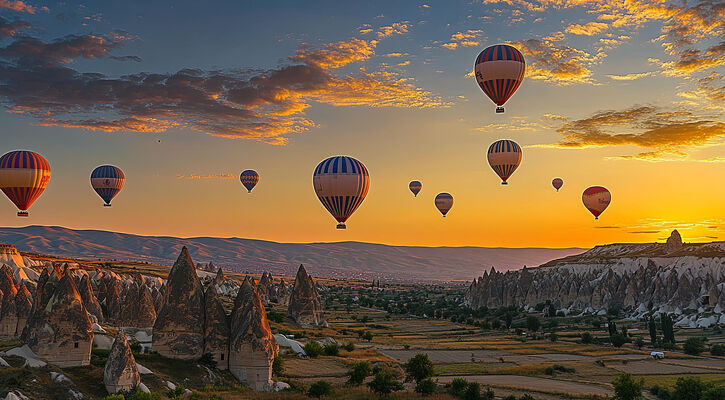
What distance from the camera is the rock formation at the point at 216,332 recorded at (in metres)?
39.5

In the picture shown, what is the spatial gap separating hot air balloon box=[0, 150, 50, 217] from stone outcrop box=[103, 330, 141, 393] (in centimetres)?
4451

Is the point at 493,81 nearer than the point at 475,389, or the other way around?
the point at 475,389

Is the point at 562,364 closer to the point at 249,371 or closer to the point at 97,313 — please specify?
the point at 249,371

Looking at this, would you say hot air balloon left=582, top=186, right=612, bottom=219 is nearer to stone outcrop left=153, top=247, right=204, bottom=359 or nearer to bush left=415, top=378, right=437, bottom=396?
bush left=415, top=378, right=437, bottom=396

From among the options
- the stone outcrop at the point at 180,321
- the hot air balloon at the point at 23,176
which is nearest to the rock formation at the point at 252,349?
the stone outcrop at the point at 180,321

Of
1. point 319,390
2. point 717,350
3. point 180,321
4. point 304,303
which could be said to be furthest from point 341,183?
point 717,350

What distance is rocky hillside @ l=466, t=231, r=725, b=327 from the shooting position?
9926 centimetres

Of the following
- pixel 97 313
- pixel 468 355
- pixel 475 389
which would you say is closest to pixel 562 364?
pixel 468 355

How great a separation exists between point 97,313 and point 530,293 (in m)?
94.3

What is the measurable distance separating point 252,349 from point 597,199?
95141 millimetres

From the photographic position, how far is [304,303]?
260ft

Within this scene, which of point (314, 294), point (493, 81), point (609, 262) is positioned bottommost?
point (314, 294)

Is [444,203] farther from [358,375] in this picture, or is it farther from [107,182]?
[358,375]

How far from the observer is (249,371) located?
38.6 meters
